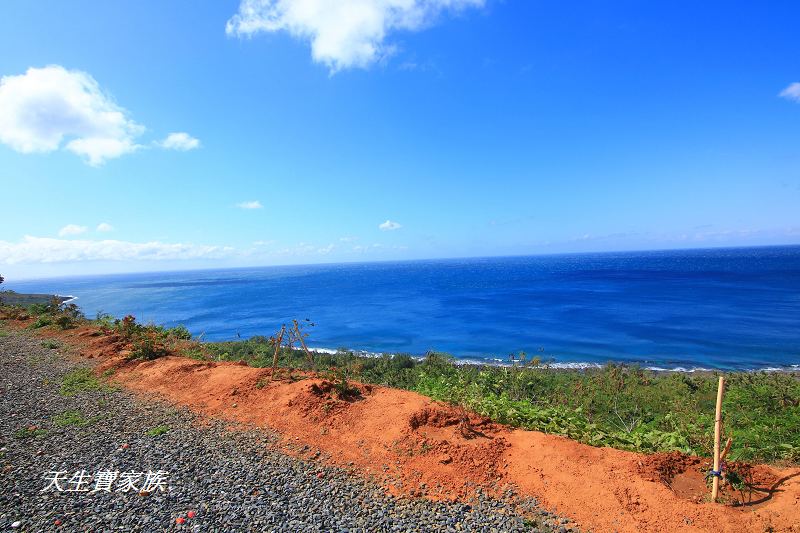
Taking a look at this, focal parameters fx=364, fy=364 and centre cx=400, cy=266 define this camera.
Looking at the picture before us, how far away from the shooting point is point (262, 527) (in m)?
5.30

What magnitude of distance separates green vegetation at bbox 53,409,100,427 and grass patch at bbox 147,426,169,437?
172 centimetres

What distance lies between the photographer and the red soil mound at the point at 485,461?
5.23 m

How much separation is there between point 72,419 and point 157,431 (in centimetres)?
255

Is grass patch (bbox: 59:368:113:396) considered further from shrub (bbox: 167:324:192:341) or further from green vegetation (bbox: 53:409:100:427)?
shrub (bbox: 167:324:192:341)

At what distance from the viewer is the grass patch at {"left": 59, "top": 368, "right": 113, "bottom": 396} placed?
11.1 m

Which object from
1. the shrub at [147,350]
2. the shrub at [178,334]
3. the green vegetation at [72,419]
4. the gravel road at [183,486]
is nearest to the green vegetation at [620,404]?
the shrub at [147,350]

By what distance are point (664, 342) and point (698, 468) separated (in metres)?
32.3

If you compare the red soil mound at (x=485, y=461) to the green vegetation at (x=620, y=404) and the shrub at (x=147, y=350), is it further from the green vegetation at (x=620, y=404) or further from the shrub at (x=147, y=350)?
the shrub at (x=147, y=350)

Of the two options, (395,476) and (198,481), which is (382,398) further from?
(198,481)

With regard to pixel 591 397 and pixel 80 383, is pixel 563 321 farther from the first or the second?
pixel 80 383

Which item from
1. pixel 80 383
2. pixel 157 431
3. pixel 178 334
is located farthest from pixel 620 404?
pixel 178 334

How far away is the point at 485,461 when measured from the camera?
6766mm

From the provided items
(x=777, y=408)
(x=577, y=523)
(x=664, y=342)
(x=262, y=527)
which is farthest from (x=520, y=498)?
(x=664, y=342)

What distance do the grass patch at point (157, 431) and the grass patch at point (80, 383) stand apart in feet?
13.8
